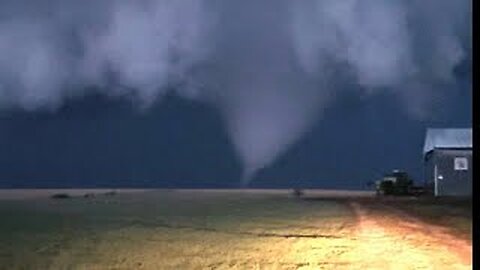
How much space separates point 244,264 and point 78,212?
542 inches

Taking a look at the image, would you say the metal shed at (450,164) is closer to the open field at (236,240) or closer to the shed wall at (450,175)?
the shed wall at (450,175)

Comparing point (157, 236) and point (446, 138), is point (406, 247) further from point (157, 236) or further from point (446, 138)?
point (446, 138)

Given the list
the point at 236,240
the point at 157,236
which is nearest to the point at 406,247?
the point at 236,240

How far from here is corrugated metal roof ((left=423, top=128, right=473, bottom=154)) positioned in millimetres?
41094

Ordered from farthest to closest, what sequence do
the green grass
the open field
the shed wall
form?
the shed wall
the green grass
the open field

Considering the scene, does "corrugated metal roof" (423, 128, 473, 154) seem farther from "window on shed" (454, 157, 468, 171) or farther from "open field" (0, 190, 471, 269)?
"open field" (0, 190, 471, 269)

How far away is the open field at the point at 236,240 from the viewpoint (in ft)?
43.5

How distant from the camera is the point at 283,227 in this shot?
1922 cm

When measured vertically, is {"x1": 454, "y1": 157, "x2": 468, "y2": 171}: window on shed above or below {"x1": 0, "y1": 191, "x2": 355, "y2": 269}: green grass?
above

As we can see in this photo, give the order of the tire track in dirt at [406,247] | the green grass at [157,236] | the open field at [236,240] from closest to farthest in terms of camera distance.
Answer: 1. the tire track in dirt at [406,247]
2. the open field at [236,240]
3. the green grass at [157,236]

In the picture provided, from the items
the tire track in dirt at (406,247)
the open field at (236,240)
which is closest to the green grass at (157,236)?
the open field at (236,240)

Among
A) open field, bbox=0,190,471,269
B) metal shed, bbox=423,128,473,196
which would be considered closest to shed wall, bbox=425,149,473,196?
metal shed, bbox=423,128,473,196
